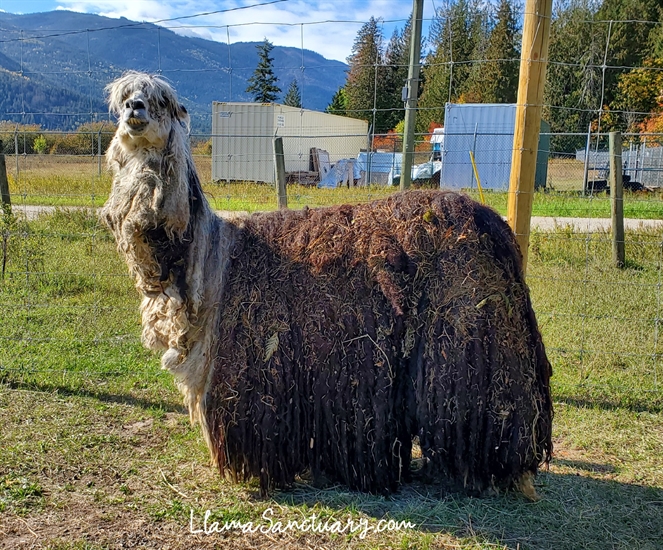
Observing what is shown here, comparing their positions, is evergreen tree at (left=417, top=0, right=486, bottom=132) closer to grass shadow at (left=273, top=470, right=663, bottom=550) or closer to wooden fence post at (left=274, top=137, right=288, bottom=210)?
wooden fence post at (left=274, top=137, right=288, bottom=210)

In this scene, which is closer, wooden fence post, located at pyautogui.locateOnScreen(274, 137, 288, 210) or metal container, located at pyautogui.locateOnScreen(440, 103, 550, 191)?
wooden fence post, located at pyautogui.locateOnScreen(274, 137, 288, 210)

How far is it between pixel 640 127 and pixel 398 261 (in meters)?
29.3

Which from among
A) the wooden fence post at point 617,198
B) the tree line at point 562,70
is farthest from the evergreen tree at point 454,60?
the wooden fence post at point 617,198

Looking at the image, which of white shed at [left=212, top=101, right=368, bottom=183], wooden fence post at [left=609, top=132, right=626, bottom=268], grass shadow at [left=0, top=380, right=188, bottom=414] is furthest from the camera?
white shed at [left=212, top=101, right=368, bottom=183]

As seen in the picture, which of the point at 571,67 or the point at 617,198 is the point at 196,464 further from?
the point at 571,67

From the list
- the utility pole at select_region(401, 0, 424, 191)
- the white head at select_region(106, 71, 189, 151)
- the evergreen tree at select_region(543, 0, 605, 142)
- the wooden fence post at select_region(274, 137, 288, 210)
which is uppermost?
the evergreen tree at select_region(543, 0, 605, 142)

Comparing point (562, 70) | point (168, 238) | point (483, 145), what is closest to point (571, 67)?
point (562, 70)

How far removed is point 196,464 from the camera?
4.02 meters

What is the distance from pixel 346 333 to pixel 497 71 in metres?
31.6

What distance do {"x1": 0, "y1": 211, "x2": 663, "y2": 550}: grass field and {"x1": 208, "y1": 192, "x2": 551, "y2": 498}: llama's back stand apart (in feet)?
0.79

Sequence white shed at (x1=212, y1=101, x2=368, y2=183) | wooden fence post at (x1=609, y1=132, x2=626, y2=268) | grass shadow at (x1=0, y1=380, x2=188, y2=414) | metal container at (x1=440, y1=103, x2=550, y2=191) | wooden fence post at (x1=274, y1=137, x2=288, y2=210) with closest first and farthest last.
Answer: grass shadow at (x1=0, y1=380, x2=188, y2=414)
wooden fence post at (x1=274, y1=137, x2=288, y2=210)
wooden fence post at (x1=609, y1=132, x2=626, y2=268)
metal container at (x1=440, y1=103, x2=550, y2=191)
white shed at (x1=212, y1=101, x2=368, y2=183)

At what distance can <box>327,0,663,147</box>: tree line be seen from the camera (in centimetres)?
2348

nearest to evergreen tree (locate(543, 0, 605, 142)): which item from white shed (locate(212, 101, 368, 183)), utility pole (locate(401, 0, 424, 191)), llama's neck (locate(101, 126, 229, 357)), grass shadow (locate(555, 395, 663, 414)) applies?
white shed (locate(212, 101, 368, 183))

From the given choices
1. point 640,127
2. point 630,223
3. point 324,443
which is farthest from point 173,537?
point 640,127
